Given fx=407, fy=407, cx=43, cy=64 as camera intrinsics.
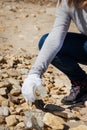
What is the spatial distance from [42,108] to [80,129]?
499mm

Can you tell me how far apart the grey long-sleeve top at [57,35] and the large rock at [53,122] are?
33 centimetres

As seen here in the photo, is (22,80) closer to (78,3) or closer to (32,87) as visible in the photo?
(32,87)

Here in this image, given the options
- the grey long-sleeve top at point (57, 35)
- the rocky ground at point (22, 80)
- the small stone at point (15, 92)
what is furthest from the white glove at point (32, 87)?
the small stone at point (15, 92)

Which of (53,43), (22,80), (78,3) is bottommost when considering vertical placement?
(22,80)

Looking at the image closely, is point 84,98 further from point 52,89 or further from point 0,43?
point 0,43

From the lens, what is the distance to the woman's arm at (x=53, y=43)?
3018 mm

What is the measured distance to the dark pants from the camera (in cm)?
346

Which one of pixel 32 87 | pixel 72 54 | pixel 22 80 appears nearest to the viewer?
pixel 32 87

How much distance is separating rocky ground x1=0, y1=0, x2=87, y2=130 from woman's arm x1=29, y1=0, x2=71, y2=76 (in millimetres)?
362

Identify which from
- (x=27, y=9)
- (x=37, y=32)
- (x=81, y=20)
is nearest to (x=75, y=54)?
(x=81, y=20)

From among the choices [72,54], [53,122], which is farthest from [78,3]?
[53,122]

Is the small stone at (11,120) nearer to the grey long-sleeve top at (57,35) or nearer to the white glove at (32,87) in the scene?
the white glove at (32,87)

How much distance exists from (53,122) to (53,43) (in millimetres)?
593

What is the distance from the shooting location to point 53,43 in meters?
3.08
